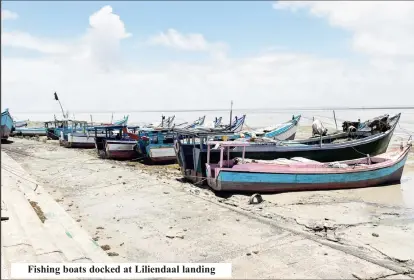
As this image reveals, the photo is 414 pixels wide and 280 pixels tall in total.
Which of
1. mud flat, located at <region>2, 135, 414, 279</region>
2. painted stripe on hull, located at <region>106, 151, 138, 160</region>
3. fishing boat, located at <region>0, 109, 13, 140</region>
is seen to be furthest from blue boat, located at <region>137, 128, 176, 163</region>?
fishing boat, located at <region>0, 109, 13, 140</region>

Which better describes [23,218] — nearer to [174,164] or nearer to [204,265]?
[204,265]

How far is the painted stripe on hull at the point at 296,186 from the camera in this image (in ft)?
39.4

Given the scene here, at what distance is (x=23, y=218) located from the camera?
24.5 feet

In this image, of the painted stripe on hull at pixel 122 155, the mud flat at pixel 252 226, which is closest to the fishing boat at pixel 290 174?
the mud flat at pixel 252 226

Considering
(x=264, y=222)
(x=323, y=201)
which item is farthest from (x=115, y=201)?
(x=323, y=201)

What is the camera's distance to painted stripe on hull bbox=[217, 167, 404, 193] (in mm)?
12000

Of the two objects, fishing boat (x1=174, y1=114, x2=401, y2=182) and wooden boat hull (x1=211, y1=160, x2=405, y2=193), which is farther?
fishing boat (x1=174, y1=114, x2=401, y2=182)

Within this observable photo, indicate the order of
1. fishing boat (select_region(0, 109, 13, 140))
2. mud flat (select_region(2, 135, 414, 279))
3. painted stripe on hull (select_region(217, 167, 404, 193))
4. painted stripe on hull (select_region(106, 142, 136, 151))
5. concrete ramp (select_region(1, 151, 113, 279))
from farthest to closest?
fishing boat (select_region(0, 109, 13, 140)), painted stripe on hull (select_region(106, 142, 136, 151)), painted stripe on hull (select_region(217, 167, 404, 193)), mud flat (select_region(2, 135, 414, 279)), concrete ramp (select_region(1, 151, 113, 279))

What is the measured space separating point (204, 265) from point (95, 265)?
1.85m

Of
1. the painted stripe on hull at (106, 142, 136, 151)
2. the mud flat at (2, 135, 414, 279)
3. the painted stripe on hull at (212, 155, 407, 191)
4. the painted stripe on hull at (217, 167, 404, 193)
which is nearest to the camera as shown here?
the mud flat at (2, 135, 414, 279)
